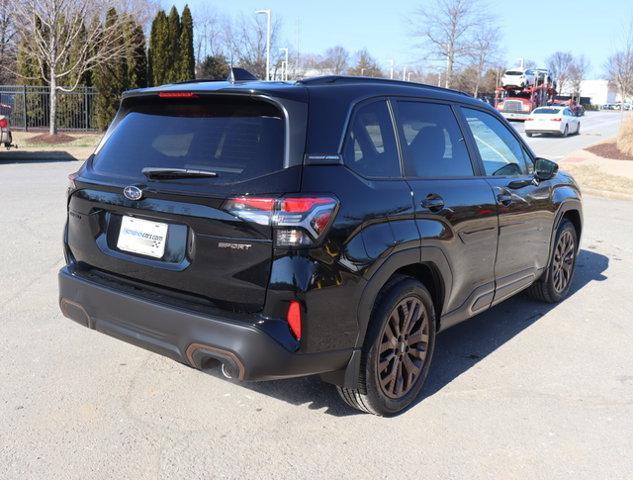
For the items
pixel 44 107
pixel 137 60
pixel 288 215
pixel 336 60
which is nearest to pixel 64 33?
pixel 44 107

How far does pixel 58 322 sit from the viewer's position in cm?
479

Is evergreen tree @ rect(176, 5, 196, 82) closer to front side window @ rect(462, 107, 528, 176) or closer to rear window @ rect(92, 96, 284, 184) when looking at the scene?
front side window @ rect(462, 107, 528, 176)

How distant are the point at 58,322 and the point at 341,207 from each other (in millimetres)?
2850

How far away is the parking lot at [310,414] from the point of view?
3053 millimetres

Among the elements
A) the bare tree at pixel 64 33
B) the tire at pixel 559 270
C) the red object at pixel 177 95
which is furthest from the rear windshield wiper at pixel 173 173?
the bare tree at pixel 64 33

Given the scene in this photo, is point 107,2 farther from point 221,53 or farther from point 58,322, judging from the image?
point 221,53

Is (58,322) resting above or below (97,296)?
below

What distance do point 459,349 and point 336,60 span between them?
70.2 metres

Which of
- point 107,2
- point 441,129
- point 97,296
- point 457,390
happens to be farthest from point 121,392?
point 107,2

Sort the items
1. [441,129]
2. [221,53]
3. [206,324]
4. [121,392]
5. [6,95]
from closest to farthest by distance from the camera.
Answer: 1. [206,324]
2. [121,392]
3. [441,129]
4. [6,95]
5. [221,53]

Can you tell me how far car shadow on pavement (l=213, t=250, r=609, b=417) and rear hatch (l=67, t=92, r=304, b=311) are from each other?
1.06 meters

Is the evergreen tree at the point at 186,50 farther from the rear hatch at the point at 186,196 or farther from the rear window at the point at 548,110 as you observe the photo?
the rear hatch at the point at 186,196

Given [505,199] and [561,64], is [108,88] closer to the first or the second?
[505,199]

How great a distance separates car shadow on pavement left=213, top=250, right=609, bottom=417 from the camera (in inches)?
148
